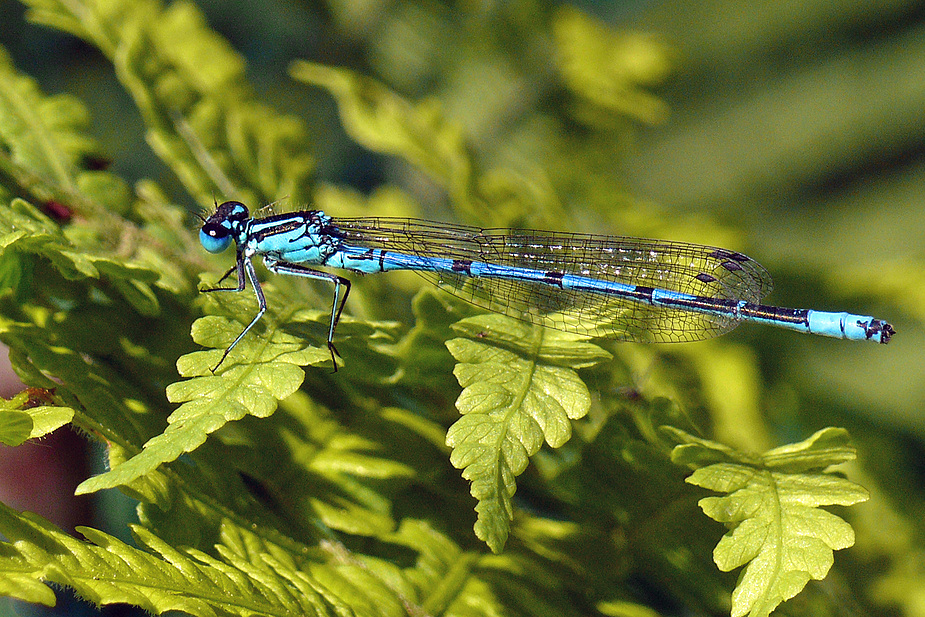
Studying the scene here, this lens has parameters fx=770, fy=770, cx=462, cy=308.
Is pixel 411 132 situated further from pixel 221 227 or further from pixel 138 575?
pixel 138 575

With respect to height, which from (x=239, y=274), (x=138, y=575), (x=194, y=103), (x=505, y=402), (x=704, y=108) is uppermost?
(x=704, y=108)

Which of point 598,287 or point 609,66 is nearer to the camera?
point 598,287

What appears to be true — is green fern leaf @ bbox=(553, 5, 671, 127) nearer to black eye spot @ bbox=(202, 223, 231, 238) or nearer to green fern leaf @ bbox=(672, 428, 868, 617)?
black eye spot @ bbox=(202, 223, 231, 238)

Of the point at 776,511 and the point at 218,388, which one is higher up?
the point at 776,511

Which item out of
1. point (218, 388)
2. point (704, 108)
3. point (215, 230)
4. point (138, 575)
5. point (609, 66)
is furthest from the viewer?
point (704, 108)

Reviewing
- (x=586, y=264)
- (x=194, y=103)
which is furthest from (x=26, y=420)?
(x=586, y=264)

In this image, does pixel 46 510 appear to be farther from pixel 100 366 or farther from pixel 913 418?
pixel 913 418

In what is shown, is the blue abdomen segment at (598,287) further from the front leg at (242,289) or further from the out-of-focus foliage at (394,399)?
the front leg at (242,289)
